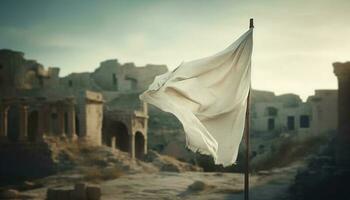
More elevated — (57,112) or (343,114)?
(57,112)

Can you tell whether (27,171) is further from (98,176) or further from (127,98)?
(127,98)

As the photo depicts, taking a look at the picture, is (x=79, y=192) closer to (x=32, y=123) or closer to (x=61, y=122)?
(x=61, y=122)

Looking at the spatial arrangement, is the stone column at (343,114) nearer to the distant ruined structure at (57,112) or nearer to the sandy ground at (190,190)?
the sandy ground at (190,190)

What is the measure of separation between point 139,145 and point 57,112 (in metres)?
10.4

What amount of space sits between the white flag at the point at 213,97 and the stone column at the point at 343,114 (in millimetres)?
9856

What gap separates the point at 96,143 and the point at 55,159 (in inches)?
173

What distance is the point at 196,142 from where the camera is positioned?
5.11 metres

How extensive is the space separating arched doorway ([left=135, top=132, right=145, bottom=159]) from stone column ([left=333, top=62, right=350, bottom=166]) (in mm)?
21273

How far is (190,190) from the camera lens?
15992 millimetres

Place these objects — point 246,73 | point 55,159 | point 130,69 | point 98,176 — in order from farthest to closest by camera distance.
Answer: point 130,69, point 55,159, point 98,176, point 246,73

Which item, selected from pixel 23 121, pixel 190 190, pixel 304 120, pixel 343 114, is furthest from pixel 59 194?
pixel 304 120

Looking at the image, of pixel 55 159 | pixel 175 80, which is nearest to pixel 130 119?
pixel 55 159

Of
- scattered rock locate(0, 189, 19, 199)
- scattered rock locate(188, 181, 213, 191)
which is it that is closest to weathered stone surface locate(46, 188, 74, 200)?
scattered rock locate(0, 189, 19, 199)

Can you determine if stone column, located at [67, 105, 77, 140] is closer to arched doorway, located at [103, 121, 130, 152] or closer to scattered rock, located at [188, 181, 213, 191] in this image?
arched doorway, located at [103, 121, 130, 152]
